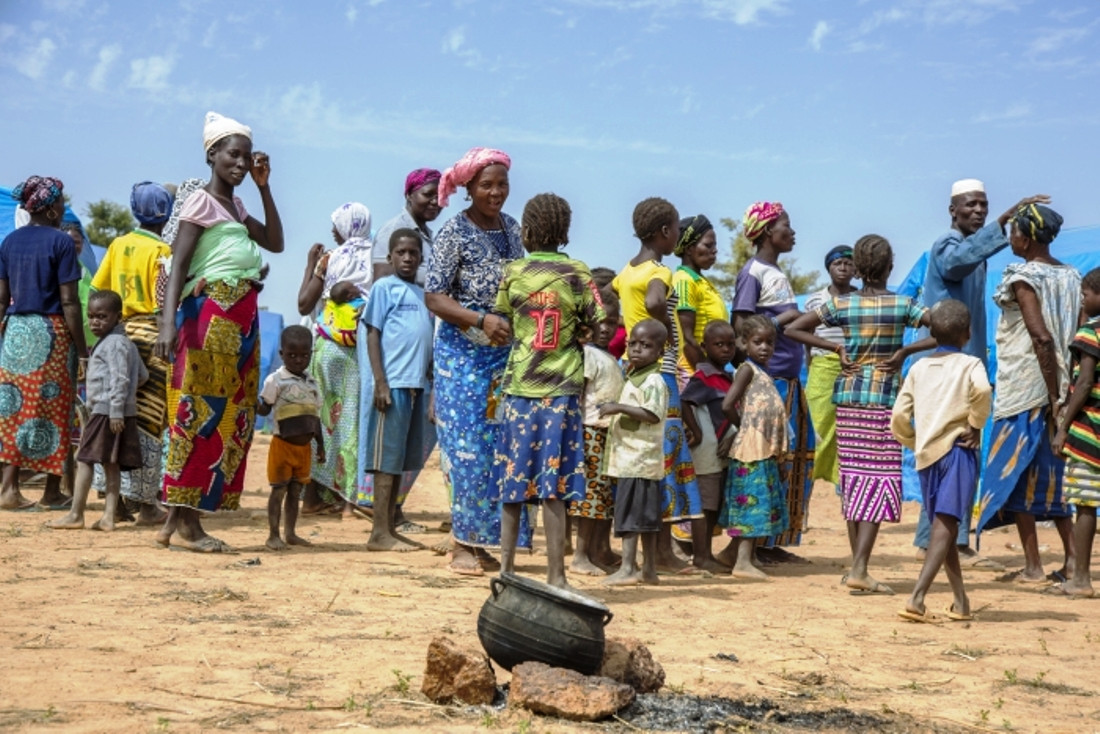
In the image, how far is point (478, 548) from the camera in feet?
24.2

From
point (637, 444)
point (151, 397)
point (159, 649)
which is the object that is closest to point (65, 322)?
Result: point (151, 397)

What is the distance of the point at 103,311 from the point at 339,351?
207 centimetres

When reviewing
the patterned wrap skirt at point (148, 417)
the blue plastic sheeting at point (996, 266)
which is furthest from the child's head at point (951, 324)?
the blue plastic sheeting at point (996, 266)

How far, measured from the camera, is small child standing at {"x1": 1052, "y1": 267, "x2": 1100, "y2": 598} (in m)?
6.99

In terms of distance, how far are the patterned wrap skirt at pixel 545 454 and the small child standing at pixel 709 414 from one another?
5.53 feet

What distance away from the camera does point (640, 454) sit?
7215 mm

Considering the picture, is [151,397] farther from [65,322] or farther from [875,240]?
[875,240]

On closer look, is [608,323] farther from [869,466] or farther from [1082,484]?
[1082,484]

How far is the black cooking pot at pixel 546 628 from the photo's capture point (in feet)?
13.9

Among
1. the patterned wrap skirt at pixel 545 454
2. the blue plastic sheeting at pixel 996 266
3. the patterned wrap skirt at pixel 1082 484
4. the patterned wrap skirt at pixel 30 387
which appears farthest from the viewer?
the blue plastic sheeting at pixel 996 266

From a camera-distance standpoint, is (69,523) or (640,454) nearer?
(640,454)

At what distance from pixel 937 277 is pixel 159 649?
236 inches

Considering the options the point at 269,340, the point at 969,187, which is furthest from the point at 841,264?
the point at 269,340

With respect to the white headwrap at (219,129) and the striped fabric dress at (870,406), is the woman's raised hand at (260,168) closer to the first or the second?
the white headwrap at (219,129)
